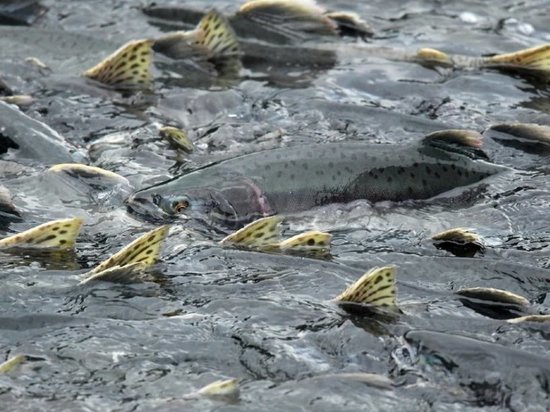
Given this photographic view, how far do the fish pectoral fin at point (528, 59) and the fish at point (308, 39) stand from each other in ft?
0.08

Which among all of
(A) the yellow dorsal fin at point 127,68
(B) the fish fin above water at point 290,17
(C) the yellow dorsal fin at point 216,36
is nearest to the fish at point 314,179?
(A) the yellow dorsal fin at point 127,68

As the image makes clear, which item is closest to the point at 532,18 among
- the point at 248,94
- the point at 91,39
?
the point at 248,94

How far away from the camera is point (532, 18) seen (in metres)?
11.9

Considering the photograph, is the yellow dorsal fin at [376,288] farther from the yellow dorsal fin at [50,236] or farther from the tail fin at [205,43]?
the tail fin at [205,43]

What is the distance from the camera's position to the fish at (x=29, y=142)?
8.36 m

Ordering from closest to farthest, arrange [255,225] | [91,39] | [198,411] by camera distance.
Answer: [198,411] → [255,225] → [91,39]

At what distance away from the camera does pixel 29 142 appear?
840 cm

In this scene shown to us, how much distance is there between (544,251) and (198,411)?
112 inches

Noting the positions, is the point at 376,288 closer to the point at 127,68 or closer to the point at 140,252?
the point at 140,252

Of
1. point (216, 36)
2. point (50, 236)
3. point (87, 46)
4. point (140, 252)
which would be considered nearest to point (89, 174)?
→ point (50, 236)

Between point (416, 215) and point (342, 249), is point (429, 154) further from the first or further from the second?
point (342, 249)

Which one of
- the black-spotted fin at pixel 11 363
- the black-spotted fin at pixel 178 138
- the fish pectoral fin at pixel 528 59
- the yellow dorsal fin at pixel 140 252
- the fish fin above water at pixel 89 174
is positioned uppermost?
the fish pectoral fin at pixel 528 59

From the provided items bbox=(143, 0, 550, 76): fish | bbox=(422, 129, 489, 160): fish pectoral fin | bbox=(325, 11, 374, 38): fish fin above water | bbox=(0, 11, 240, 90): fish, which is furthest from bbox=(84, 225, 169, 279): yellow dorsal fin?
bbox=(325, 11, 374, 38): fish fin above water

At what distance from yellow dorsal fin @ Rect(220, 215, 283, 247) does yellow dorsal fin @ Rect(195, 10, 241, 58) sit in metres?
3.78
